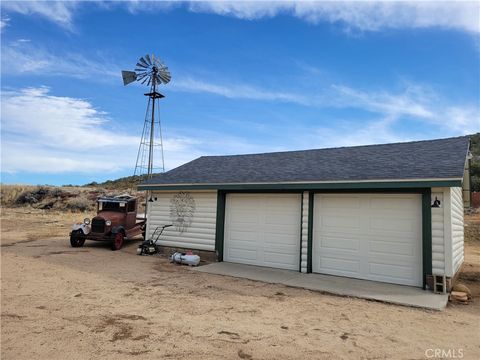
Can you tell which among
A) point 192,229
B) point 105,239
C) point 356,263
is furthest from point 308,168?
point 105,239

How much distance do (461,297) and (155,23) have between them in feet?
38.6

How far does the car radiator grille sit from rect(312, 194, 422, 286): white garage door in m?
8.12

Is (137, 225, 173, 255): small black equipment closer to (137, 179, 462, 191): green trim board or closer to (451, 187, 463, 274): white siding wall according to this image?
(137, 179, 462, 191): green trim board

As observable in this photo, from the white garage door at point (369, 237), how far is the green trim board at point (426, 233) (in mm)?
176

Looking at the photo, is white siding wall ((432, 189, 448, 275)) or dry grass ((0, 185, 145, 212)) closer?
white siding wall ((432, 189, 448, 275))

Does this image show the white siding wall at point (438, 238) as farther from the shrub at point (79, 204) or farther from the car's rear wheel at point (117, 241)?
the shrub at point (79, 204)

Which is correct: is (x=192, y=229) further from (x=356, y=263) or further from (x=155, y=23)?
(x=155, y=23)

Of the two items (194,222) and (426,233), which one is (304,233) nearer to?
(426,233)

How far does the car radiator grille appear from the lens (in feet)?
43.2

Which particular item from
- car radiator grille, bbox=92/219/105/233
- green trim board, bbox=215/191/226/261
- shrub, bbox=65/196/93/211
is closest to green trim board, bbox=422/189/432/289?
green trim board, bbox=215/191/226/261

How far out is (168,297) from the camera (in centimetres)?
685

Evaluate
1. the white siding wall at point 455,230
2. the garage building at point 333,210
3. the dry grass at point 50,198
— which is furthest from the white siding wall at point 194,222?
the dry grass at point 50,198

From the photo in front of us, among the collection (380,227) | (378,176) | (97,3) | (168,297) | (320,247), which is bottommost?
(168,297)

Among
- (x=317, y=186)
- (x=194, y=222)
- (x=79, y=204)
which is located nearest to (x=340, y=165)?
(x=317, y=186)
